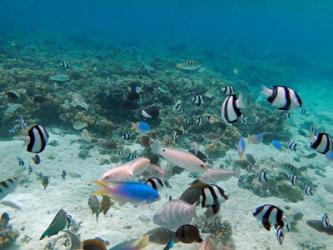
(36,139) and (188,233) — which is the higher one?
(36,139)

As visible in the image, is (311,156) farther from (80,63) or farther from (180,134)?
(80,63)

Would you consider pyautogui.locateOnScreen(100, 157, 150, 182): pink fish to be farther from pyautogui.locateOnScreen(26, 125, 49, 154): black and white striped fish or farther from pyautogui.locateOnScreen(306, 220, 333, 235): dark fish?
pyautogui.locateOnScreen(306, 220, 333, 235): dark fish

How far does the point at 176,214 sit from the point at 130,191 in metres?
1.00

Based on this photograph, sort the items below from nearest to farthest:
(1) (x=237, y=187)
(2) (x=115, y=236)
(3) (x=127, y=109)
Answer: (2) (x=115, y=236)
(1) (x=237, y=187)
(3) (x=127, y=109)

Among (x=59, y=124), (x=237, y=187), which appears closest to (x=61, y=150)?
(x=59, y=124)

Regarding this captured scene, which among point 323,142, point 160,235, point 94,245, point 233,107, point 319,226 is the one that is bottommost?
point 319,226

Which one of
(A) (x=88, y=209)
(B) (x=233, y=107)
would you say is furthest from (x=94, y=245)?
(A) (x=88, y=209)

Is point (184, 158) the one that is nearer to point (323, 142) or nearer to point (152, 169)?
point (152, 169)

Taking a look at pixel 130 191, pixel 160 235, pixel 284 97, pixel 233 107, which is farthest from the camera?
pixel 160 235

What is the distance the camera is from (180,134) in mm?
12719

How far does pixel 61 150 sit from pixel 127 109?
10.5ft

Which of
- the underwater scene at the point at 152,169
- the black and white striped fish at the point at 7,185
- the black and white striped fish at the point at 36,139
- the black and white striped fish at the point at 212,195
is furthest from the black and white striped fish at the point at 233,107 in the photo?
the black and white striped fish at the point at 7,185

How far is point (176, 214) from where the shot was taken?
185 inches

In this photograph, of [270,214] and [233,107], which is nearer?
[270,214]
